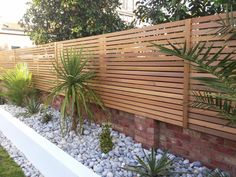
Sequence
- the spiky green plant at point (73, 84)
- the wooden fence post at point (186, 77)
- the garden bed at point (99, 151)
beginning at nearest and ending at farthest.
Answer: the wooden fence post at point (186, 77)
the garden bed at point (99, 151)
the spiky green plant at point (73, 84)

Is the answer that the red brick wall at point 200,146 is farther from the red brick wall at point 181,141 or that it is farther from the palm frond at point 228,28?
the palm frond at point 228,28

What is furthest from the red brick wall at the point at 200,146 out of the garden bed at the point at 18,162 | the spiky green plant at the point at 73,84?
the garden bed at the point at 18,162

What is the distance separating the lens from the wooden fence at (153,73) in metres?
3.37

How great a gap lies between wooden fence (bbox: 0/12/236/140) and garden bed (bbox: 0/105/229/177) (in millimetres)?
521

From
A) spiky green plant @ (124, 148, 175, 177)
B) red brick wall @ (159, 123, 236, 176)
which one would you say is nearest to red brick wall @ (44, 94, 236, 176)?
red brick wall @ (159, 123, 236, 176)

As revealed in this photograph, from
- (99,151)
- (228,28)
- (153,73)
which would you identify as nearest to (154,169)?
(99,151)

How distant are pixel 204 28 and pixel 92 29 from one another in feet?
20.7

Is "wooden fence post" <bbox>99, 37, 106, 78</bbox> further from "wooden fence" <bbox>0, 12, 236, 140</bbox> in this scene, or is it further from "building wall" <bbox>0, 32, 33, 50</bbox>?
"building wall" <bbox>0, 32, 33, 50</bbox>

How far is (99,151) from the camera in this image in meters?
4.45

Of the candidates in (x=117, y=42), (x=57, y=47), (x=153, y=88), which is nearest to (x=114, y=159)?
(x=153, y=88)

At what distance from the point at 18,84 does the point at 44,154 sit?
4086mm

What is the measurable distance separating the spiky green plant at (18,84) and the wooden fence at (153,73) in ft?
Answer: 9.04

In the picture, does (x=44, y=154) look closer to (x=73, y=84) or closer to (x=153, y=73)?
(x=73, y=84)

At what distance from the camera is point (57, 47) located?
7031 mm
